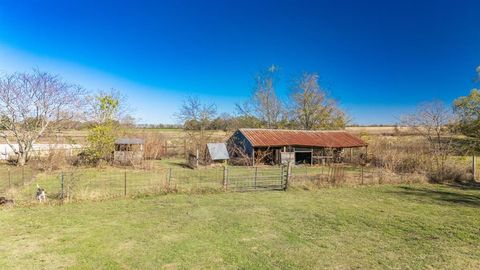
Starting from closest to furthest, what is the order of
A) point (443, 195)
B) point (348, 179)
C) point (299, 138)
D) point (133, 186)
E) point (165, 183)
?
1. point (165, 183)
2. point (443, 195)
3. point (133, 186)
4. point (348, 179)
5. point (299, 138)

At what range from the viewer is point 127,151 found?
2459 centimetres

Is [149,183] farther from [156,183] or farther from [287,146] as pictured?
[287,146]

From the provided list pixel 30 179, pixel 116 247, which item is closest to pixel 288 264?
pixel 116 247

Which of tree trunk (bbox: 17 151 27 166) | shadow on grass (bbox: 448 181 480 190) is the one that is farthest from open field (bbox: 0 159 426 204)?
tree trunk (bbox: 17 151 27 166)

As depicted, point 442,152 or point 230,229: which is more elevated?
point 442,152

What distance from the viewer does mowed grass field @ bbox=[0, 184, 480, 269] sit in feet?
20.9

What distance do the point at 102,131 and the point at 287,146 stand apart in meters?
15.4

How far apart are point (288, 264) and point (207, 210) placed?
189 inches

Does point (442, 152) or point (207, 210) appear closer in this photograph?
point (207, 210)

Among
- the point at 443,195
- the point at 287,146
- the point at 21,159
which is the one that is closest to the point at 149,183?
the point at 443,195

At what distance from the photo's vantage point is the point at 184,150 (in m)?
32.7

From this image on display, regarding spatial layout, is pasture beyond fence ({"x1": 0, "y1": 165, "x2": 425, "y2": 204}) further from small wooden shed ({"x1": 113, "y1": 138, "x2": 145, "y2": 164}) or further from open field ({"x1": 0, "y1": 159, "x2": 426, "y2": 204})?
small wooden shed ({"x1": 113, "y1": 138, "x2": 145, "y2": 164})

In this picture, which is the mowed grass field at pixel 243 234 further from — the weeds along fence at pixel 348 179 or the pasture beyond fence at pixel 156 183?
the weeds along fence at pixel 348 179

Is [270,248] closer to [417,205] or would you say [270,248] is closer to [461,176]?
[417,205]
